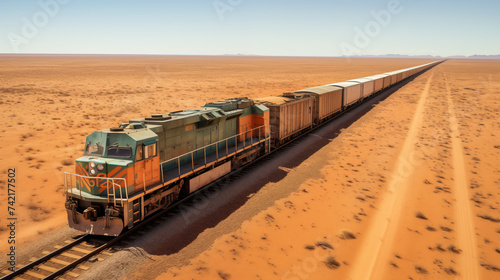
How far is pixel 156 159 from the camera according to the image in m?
11.4

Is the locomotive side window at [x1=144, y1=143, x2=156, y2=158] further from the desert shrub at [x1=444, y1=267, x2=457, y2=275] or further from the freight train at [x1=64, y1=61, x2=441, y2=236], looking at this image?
the desert shrub at [x1=444, y1=267, x2=457, y2=275]

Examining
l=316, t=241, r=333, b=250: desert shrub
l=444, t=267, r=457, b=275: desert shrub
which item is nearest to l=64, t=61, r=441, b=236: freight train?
l=316, t=241, r=333, b=250: desert shrub

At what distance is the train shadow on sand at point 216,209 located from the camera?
10.4 meters

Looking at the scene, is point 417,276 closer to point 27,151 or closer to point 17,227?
point 17,227

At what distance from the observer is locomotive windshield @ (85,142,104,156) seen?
10.9m

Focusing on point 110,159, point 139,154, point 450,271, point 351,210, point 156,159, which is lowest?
point 450,271

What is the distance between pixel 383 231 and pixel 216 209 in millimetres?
6184

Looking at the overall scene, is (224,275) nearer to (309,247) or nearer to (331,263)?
(309,247)

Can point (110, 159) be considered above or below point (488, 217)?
above

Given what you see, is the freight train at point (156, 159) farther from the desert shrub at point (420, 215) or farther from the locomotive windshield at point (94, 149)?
the desert shrub at point (420, 215)

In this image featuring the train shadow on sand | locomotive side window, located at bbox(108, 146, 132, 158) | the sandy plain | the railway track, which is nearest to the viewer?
the railway track

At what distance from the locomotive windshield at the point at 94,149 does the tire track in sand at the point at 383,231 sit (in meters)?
8.74

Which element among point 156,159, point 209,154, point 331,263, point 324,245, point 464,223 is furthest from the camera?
point 209,154

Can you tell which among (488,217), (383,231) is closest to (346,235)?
(383,231)
